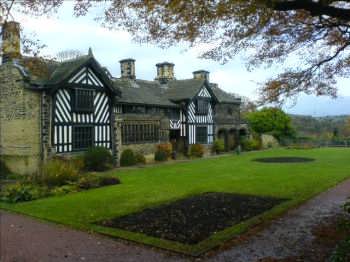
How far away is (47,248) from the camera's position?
6.55 m

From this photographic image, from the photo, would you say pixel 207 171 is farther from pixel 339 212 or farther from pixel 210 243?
pixel 210 243

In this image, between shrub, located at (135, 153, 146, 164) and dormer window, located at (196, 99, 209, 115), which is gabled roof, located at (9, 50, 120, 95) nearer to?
shrub, located at (135, 153, 146, 164)

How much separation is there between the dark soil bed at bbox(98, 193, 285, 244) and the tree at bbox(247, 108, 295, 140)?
30.7m

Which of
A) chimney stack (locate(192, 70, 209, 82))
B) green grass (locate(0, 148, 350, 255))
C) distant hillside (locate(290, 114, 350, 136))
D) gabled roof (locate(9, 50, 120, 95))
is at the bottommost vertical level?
green grass (locate(0, 148, 350, 255))

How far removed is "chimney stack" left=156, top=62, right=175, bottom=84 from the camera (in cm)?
3256

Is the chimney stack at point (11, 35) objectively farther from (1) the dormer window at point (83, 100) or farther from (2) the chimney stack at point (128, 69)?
(2) the chimney stack at point (128, 69)

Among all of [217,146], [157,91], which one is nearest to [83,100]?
[157,91]

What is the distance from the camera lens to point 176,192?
1211 centimetres

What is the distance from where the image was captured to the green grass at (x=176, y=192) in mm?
7598

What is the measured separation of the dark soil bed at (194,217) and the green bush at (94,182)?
4.37 m

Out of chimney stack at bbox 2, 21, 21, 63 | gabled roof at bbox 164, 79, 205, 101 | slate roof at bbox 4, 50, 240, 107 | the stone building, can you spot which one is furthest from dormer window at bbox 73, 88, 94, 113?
chimney stack at bbox 2, 21, 21, 63

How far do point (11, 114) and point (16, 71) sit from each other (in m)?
2.48

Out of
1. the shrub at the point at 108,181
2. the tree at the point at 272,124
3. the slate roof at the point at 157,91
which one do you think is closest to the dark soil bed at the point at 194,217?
the shrub at the point at 108,181

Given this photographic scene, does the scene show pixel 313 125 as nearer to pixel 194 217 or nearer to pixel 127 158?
pixel 127 158
